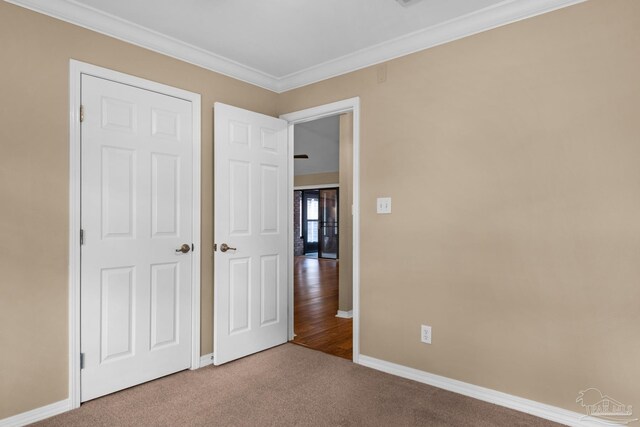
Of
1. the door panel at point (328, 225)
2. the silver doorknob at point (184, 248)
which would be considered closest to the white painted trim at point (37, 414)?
the silver doorknob at point (184, 248)

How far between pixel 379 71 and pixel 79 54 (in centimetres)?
212

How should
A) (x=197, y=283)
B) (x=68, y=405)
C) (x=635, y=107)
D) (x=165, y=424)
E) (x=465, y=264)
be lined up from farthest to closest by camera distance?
(x=197, y=283), (x=465, y=264), (x=68, y=405), (x=165, y=424), (x=635, y=107)

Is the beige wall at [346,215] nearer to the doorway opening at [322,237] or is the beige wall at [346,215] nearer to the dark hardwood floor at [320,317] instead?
the doorway opening at [322,237]

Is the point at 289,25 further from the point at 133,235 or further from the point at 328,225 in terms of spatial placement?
the point at 328,225

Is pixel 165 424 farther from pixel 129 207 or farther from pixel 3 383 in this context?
pixel 129 207

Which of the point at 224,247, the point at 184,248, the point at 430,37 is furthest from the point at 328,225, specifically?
the point at 430,37

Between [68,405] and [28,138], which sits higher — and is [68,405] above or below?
below

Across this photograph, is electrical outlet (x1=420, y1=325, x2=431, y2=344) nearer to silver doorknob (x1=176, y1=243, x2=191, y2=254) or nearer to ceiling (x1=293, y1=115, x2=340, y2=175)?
silver doorknob (x1=176, y1=243, x2=191, y2=254)

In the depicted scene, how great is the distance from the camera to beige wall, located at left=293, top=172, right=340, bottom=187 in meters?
9.70

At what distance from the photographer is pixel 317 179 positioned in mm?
10062

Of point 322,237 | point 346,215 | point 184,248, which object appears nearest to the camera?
point 184,248

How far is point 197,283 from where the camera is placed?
2951mm

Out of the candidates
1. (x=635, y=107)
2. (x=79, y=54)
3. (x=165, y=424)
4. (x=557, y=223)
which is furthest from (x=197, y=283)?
(x=635, y=107)

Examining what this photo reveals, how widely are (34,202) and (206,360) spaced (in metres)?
1.71
